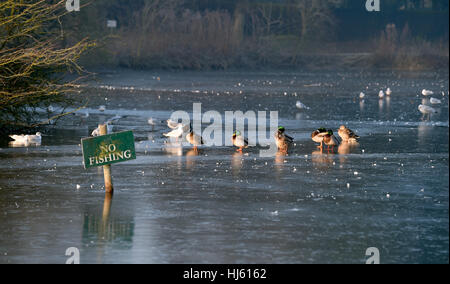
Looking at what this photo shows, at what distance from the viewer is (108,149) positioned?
12.2 meters

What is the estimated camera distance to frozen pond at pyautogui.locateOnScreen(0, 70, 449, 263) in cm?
946

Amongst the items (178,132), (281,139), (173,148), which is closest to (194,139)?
(173,148)

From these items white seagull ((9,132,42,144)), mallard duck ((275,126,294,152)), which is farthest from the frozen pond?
mallard duck ((275,126,294,152))

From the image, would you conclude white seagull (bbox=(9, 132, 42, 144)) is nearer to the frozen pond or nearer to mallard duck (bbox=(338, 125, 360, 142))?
the frozen pond

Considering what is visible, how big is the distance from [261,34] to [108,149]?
188 feet

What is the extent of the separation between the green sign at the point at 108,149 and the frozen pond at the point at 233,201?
56 cm

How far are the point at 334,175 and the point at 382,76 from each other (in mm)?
36997

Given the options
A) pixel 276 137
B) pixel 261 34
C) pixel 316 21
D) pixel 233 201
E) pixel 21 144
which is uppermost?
pixel 316 21

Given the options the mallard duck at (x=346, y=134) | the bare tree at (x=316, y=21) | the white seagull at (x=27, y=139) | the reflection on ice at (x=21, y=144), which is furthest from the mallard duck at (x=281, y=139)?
the bare tree at (x=316, y=21)

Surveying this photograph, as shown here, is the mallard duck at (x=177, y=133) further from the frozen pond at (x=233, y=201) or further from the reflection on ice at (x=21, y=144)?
the reflection on ice at (x=21, y=144)

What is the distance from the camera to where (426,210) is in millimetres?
11523

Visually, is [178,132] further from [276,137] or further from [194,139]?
[276,137]

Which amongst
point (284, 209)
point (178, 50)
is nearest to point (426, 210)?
point (284, 209)
